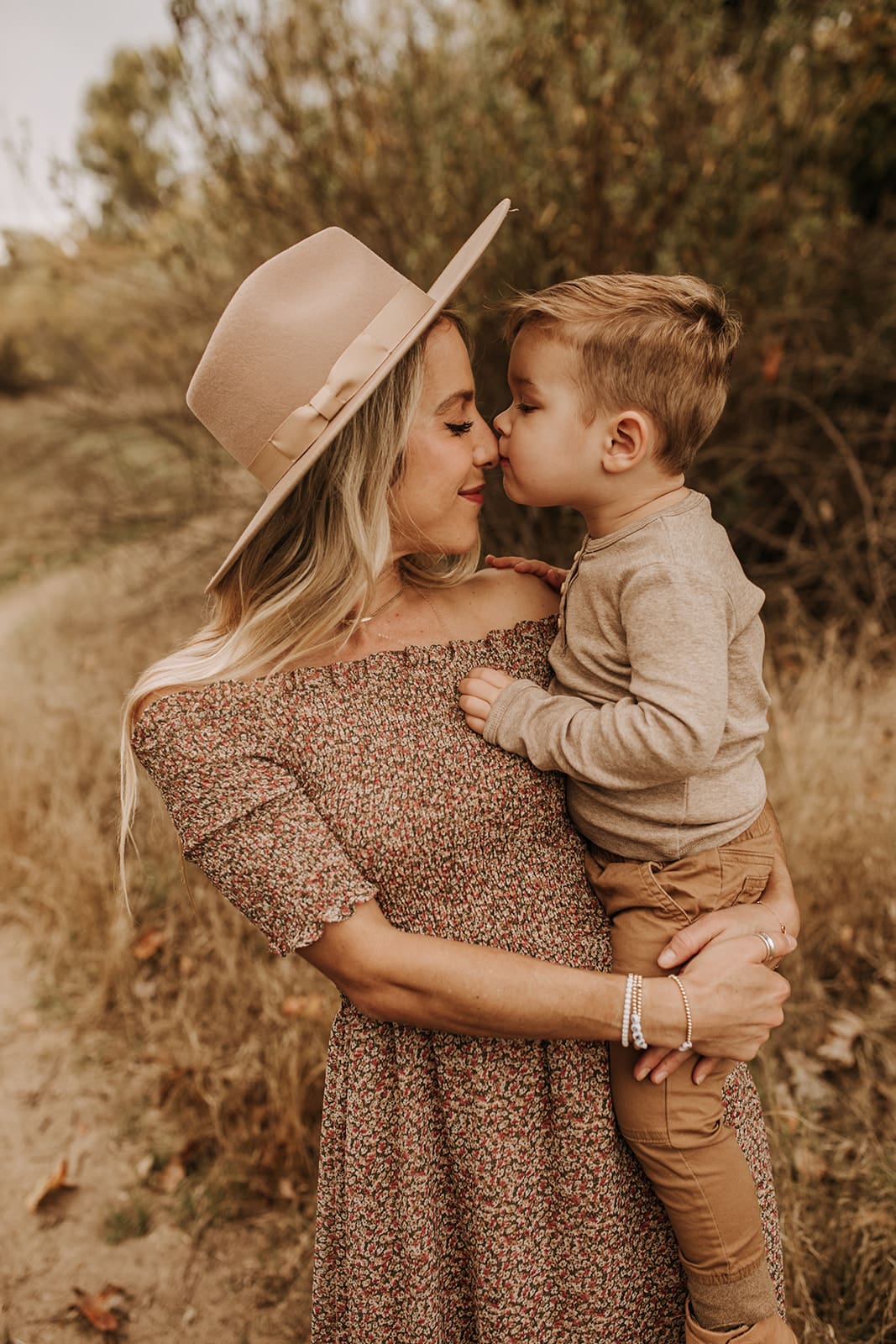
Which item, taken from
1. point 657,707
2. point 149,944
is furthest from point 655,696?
point 149,944

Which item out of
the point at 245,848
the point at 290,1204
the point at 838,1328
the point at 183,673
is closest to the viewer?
the point at 245,848

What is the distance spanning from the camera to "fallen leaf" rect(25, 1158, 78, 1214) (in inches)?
105

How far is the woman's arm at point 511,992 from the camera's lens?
4.58 feet

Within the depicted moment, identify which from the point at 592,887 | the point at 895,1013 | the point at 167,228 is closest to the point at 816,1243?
the point at 895,1013

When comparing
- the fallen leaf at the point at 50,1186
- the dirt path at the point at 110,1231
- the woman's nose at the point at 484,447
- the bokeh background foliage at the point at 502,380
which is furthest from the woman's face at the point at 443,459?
the fallen leaf at the point at 50,1186

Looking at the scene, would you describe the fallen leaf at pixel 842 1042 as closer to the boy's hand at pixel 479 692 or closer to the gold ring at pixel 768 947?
the gold ring at pixel 768 947

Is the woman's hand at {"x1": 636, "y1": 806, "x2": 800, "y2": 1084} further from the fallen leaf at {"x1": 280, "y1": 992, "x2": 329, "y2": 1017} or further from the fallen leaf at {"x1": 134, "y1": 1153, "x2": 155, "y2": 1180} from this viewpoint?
the fallen leaf at {"x1": 134, "y1": 1153, "x2": 155, "y2": 1180}

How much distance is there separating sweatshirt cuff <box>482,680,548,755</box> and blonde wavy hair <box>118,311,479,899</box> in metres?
0.29

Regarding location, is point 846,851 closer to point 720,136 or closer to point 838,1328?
point 838,1328

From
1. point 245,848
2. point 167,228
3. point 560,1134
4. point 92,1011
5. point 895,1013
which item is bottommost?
point 895,1013

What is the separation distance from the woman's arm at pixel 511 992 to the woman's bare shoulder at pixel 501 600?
614 mm

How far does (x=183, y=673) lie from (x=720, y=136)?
3552 mm

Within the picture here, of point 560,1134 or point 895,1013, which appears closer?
point 560,1134

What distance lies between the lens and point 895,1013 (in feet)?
9.10
